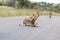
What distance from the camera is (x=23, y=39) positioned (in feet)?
31.3

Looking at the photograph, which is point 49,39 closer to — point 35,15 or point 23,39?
point 23,39

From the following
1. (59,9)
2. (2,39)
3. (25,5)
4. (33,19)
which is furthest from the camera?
(59,9)

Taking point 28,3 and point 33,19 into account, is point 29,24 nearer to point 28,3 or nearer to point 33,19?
point 33,19

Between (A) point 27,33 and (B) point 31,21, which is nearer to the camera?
(A) point 27,33

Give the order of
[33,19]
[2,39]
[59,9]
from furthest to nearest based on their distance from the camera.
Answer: [59,9] < [33,19] < [2,39]

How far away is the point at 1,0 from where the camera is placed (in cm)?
5494

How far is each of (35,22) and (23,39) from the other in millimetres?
5349

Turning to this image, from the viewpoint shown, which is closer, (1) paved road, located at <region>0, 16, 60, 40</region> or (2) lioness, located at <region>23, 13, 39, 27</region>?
(1) paved road, located at <region>0, 16, 60, 40</region>

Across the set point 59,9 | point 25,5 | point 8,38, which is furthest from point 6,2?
point 8,38

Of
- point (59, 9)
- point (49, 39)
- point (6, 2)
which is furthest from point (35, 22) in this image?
point (59, 9)

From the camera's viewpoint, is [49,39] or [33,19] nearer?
[49,39]

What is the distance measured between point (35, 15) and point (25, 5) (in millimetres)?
44383

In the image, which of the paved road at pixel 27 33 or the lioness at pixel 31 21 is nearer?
the paved road at pixel 27 33

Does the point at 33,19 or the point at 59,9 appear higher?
the point at 33,19
